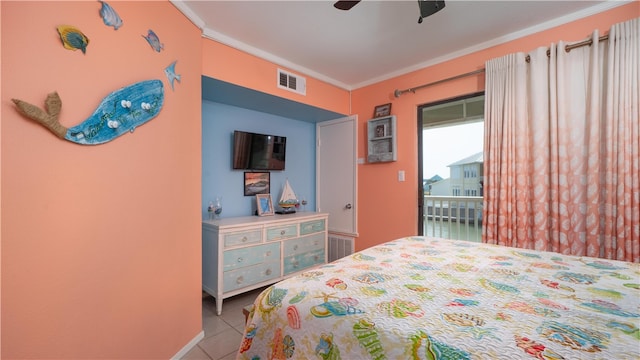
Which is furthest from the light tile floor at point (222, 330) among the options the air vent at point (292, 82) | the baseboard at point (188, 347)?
the air vent at point (292, 82)

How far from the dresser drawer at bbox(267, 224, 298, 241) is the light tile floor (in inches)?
27.2

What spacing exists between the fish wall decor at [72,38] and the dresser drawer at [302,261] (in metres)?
2.36

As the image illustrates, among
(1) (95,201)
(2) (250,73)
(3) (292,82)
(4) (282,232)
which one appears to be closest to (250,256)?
(4) (282,232)

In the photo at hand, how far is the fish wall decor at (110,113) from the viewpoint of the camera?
1084 mm

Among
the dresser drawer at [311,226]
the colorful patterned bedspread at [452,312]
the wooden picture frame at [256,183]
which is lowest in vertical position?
the dresser drawer at [311,226]

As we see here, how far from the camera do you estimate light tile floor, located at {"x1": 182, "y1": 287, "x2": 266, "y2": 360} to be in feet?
5.95

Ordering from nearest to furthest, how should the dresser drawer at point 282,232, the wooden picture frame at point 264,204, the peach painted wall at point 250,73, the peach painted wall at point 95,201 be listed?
the peach painted wall at point 95,201 < the peach painted wall at point 250,73 < the dresser drawer at point 282,232 < the wooden picture frame at point 264,204

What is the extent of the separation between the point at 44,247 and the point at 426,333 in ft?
5.04

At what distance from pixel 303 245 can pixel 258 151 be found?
4.19ft

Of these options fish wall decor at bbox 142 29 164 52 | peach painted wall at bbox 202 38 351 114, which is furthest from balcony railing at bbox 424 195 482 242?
fish wall decor at bbox 142 29 164 52

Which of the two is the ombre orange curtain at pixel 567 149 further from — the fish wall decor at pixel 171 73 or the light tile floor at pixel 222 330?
the fish wall decor at pixel 171 73

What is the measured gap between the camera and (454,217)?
3.68 metres

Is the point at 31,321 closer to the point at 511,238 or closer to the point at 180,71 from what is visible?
the point at 180,71

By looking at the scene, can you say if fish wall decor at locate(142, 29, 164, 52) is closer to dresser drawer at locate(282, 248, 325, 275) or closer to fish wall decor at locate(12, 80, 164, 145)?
fish wall decor at locate(12, 80, 164, 145)
